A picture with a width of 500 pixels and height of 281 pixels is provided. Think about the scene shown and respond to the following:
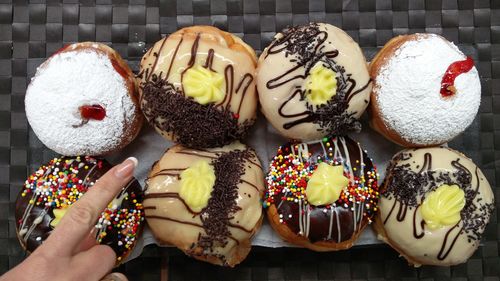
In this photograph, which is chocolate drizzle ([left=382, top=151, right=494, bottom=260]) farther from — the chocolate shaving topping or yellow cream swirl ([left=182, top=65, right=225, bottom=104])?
yellow cream swirl ([left=182, top=65, right=225, bottom=104])

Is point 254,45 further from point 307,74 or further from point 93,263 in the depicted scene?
point 93,263

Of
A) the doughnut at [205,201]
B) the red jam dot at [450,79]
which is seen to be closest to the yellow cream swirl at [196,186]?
the doughnut at [205,201]

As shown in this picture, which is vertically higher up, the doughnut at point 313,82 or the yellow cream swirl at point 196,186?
the doughnut at point 313,82

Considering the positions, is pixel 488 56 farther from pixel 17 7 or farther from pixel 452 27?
pixel 17 7

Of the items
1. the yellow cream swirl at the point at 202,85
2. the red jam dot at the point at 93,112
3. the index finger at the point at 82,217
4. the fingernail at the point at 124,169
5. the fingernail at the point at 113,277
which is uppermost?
the yellow cream swirl at the point at 202,85

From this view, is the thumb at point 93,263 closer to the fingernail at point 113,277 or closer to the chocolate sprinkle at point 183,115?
the fingernail at point 113,277

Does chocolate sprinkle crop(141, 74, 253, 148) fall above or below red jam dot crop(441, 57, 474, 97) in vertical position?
below

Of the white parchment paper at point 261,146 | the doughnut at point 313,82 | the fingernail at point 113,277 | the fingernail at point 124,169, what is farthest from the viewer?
the white parchment paper at point 261,146

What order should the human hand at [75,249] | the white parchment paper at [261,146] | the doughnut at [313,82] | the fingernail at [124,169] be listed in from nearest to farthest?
the human hand at [75,249] < the fingernail at [124,169] < the doughnut at [313,82] < the white parchment paper at [261,146]

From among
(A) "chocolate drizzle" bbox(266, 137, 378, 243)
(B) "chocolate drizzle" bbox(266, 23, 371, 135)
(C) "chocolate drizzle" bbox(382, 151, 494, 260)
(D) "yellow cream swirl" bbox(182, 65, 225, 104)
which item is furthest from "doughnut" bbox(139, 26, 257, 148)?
(C) "chocolate drizzle" bbox(382, 151, 494, 260)
